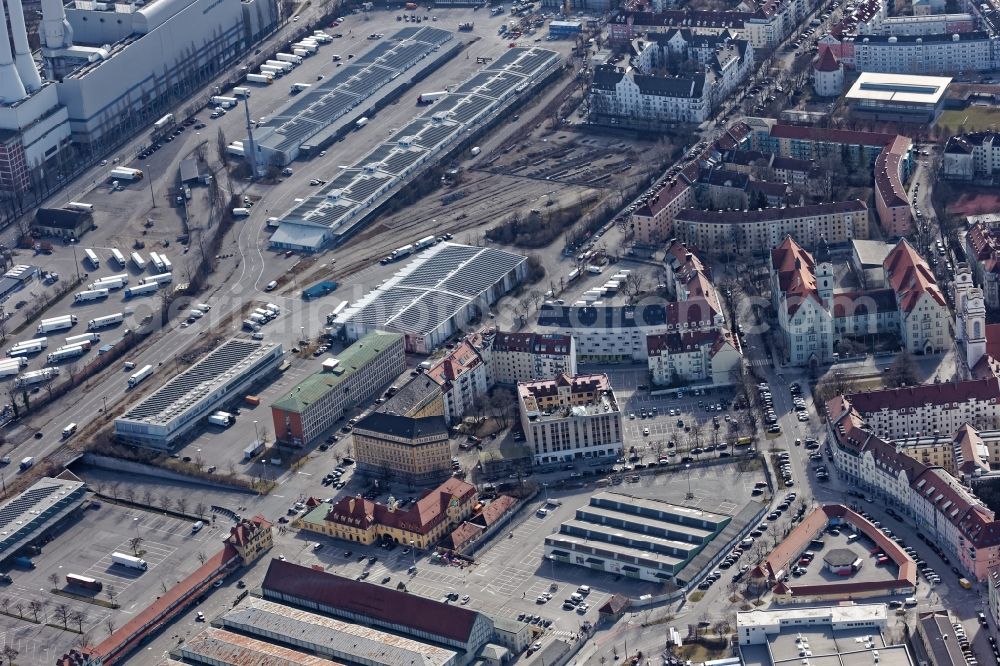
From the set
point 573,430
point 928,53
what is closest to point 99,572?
point 573,430

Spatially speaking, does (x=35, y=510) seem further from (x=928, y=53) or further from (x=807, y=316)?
(x=928, y=53)

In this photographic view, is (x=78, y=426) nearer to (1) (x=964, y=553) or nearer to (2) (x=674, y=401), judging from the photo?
(2) (x=674, y=401)

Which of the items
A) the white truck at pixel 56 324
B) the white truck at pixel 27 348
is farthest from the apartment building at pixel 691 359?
the white truck at pixel 27 348

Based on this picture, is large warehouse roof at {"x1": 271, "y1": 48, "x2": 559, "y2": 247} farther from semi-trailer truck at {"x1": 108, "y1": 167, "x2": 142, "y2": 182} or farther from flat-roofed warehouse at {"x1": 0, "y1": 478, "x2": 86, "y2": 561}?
flat-roofed warehouse at {"x1": 0, "y1": 478, "x2": 86, "y2": 561}

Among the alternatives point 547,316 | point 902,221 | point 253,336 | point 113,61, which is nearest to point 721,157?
point 902,221

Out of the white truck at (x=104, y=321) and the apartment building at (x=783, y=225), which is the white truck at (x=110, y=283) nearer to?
the white truck at (x=104, y=321)

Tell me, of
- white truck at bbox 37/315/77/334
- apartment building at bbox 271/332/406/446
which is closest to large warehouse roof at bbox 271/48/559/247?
white truck at bbox 37/315/77/334
